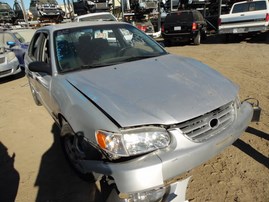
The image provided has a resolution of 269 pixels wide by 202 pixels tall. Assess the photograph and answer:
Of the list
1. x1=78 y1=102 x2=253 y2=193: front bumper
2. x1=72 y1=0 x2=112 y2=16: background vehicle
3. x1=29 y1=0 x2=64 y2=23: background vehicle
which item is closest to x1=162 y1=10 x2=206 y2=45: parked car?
x1=72 y1=0 x2=112 y2=16: background vehicle

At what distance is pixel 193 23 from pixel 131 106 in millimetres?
11655

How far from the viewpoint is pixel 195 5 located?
2228 cm

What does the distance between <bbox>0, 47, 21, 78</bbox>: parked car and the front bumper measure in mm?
6856

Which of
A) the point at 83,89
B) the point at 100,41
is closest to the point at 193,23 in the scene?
the point at 100,41

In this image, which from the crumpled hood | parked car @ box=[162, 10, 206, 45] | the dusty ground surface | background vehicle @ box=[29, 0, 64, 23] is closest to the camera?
the crumpled hood

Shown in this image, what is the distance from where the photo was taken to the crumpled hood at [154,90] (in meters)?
2.22

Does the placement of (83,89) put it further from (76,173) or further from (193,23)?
(193,23)

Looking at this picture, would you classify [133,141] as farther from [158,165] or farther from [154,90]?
[154,90]

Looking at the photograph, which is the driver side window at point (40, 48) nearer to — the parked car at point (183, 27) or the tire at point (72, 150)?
the tire at point (72, 150)

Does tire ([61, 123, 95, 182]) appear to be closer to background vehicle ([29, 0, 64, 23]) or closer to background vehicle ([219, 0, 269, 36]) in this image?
background vehicle ([219, 0, 269, 36])

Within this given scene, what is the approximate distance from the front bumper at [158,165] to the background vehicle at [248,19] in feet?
36.6

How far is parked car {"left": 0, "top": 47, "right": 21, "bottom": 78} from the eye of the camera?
7996 millimetres

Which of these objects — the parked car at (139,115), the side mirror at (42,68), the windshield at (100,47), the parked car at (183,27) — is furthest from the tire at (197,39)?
the side mirror at (42,68)

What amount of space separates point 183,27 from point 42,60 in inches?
407
